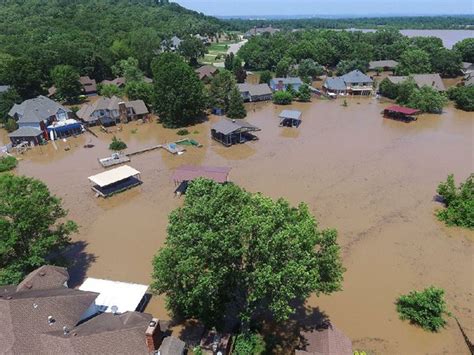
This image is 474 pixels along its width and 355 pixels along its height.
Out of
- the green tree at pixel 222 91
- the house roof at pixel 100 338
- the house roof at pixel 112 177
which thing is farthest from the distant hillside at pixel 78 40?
the house roof at pixel 100 338

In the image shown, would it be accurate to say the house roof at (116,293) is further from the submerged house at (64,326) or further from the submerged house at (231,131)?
the submerged house at (231,131)

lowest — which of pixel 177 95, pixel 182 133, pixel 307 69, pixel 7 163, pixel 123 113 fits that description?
pixel 7 163

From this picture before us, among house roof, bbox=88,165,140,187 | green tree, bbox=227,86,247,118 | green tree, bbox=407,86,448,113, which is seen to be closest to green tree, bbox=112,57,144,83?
green tree, bbox=227,86,247,118

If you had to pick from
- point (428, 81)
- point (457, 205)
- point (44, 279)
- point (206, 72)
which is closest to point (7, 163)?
point (44, 279)

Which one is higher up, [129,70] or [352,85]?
[129,70]

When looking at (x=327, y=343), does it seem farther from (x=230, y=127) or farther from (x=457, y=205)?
(x=230, y=127)

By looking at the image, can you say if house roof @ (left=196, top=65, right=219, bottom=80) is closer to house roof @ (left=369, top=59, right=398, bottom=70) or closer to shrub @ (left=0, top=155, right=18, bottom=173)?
house roof @ (left=369, top=59, right=398, bottom=70)
